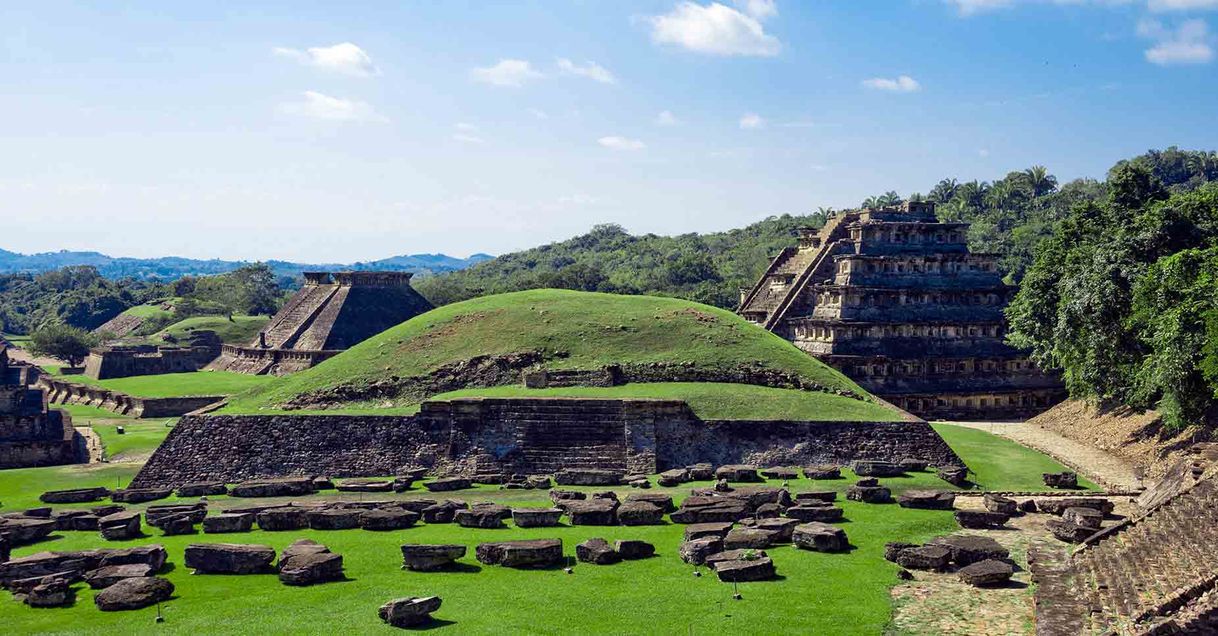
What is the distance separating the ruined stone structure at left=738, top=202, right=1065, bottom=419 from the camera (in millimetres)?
54688

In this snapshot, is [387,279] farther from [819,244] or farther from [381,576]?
[381,576]

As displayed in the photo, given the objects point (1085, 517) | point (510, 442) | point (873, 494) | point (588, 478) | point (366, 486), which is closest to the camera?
point (1085, 517)

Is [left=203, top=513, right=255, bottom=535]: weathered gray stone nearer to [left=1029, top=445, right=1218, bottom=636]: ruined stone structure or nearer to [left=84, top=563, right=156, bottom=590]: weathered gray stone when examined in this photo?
[left=84, top=563, right=156, bottom=590]: weathered gray stone

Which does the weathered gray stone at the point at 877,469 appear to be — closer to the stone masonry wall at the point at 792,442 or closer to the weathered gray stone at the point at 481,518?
the stone masonry wall at the point at 792,442

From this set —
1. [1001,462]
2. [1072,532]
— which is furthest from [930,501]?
[1001,462]

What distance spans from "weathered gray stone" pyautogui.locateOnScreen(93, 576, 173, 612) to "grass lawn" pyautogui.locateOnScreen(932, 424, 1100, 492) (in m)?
24.6

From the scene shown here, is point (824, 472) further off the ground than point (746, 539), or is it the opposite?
point (824, 472)

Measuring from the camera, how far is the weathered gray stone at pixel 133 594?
22828mm

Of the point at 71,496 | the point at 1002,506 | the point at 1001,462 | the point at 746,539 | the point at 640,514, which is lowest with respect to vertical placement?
the point at 71,496

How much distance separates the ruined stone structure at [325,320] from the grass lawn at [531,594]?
130ft

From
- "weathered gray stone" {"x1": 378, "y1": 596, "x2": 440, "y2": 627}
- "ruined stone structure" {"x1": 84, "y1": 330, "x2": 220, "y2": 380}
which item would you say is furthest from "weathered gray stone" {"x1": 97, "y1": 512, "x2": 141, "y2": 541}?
"ruined stone structure" {"x1": 84, "y1": 330, "x2": 220, "y2": 380}

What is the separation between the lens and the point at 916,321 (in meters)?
56.4

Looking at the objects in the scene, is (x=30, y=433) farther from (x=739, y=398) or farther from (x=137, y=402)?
(x=739, y=398)

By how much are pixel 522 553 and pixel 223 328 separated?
236 ft
